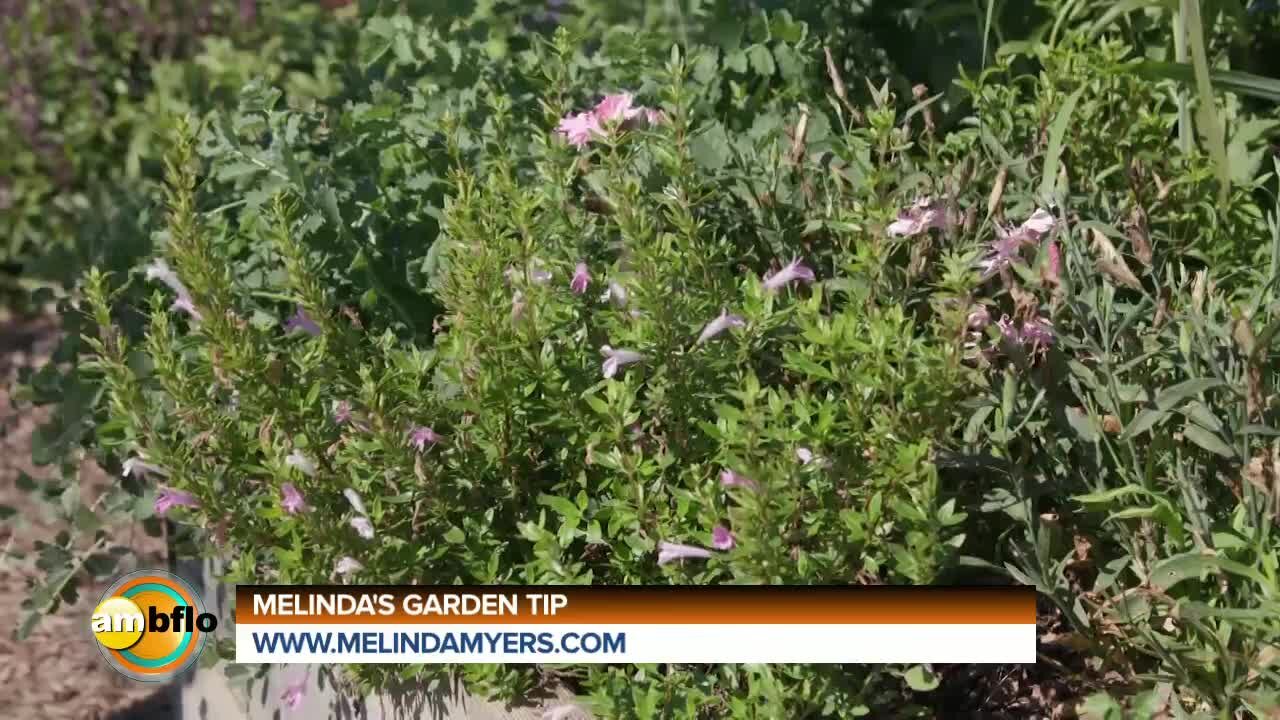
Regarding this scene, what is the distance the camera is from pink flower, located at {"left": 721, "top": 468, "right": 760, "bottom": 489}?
183 centimetres

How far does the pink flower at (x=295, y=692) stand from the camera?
2457mm

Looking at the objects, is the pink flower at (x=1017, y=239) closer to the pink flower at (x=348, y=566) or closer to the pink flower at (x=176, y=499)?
the pink flower at (x=348, y=566)

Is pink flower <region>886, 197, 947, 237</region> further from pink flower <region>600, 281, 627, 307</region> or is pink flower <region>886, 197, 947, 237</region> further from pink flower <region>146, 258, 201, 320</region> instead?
pink flower <region>146, 258, 201, 320</region>

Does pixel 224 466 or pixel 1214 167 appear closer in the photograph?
pixel 224 466

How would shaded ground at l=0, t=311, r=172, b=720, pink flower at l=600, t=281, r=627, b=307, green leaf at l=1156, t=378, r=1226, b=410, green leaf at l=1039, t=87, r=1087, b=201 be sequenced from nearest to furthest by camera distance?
green leaf at l=1156, t=378, r=1226, b=410
pink flower at l=600, t=281, r=627, b=307
green leaf at l=1039, t=87, r=1087, b=201
shaded ground at l=0, t=311, r=172, b=720

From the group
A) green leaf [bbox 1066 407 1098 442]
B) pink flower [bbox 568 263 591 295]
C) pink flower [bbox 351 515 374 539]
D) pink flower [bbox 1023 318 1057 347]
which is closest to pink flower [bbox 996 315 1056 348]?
pink flower [bbox 1023 318 1057 347]

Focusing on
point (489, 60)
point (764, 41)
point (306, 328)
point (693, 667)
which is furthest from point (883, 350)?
point (489, 60)

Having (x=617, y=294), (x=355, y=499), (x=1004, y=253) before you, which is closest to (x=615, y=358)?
(x=617, y=294)

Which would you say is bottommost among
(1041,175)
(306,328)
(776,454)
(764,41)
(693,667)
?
(693,667)

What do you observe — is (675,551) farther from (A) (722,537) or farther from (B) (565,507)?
(B) (565,507)

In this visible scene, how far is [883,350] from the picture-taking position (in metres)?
1.95

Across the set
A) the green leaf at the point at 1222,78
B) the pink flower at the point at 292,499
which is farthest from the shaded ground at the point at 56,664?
the green leaf at the point at 1222,78

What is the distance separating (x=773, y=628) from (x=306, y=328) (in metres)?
0.94

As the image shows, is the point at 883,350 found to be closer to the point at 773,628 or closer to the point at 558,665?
the point at 773,628
